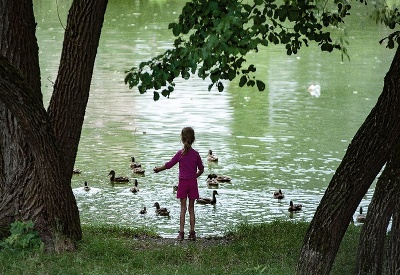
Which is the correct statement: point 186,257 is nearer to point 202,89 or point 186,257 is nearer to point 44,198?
point 44,198

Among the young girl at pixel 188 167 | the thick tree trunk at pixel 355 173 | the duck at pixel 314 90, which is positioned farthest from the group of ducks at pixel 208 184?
the duck at pixel 314 90

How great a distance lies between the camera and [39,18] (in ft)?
115

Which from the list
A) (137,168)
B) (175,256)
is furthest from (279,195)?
(175,256)

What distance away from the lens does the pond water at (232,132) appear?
11422mm

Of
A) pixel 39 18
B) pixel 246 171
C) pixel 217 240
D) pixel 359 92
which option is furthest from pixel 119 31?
pixel 217 240

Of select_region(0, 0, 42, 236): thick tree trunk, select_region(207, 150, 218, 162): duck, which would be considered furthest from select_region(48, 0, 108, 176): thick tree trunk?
select_region(207, 150, 218, 162): duck

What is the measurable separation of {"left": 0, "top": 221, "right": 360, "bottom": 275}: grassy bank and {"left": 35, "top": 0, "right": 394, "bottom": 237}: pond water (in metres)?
1.74

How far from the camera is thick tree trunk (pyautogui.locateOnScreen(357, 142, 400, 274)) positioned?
6.47 meters

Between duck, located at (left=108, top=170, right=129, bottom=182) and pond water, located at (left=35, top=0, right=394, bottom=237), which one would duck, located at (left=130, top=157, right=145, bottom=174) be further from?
duck, located at (left=108, top=170, right=129, bottom=182)

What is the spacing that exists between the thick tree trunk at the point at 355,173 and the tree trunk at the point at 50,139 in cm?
251

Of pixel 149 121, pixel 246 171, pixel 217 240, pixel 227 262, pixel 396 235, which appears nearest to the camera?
pixel 396 235

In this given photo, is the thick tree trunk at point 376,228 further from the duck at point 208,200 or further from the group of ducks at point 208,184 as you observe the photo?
the duck at point 208,200

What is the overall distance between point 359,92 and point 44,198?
13530 millimetres

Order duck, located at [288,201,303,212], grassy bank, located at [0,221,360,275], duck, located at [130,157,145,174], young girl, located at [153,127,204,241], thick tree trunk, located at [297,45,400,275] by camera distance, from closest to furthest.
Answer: thick tree trunk, located at [297,45,400,275], grassy bank, located at [0,221,360,275], young girl, located at [153,127,204,241], duck, located at [288,201,303,212], duck, located at [130,157,145,174]
